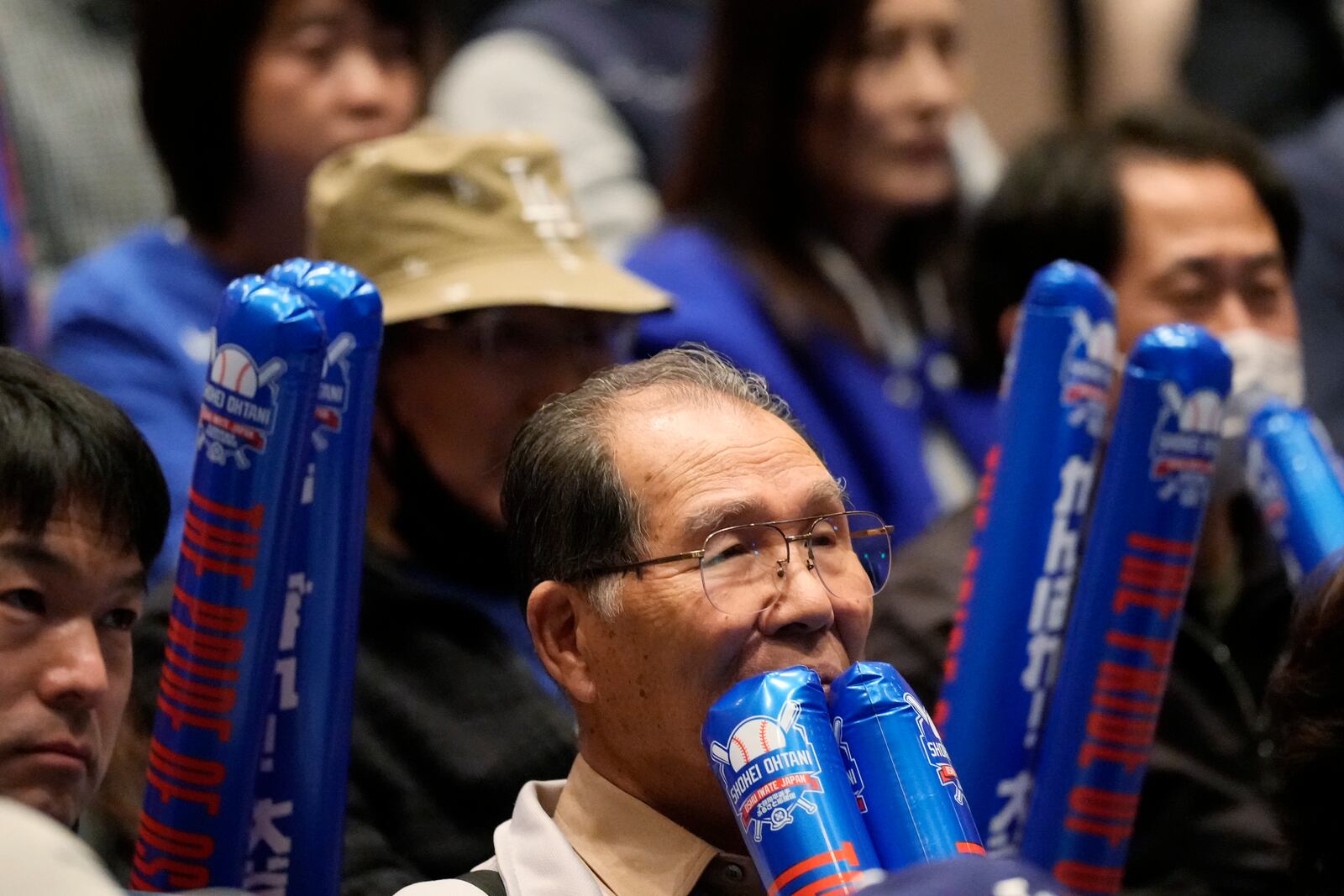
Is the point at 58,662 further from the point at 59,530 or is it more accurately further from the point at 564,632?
the point at 564,632

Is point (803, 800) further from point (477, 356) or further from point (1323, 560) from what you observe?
point (477, 356)

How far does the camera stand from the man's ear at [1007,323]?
2.66m

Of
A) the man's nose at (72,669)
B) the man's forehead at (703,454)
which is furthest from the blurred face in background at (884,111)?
the man's nose at (72,669)

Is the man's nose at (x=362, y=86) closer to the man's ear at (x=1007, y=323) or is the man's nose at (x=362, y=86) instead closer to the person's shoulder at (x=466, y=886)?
the man's ear at (x=1007, y=323)

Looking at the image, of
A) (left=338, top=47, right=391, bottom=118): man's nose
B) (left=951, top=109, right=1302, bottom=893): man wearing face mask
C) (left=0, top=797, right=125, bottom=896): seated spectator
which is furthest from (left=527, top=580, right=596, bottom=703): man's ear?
(left=338, top=47, right=391, bottom=118): man's nose

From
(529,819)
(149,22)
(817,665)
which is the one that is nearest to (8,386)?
(529,819)

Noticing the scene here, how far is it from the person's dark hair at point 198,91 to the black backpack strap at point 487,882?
1359mm

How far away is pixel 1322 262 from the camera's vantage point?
3400 mm

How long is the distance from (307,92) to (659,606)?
131 cm

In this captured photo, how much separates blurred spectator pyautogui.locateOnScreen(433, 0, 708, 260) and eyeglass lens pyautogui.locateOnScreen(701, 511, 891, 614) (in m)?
1.61

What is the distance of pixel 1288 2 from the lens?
3957 mm

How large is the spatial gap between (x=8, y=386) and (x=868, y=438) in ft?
4.87

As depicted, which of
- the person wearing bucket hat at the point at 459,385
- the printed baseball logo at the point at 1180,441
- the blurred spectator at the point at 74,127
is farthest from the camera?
the blurred spectator at the point at 74,127

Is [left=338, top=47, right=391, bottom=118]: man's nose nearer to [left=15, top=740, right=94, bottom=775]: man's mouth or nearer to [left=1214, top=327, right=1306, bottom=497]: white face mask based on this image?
[left=1214, top=327, right=1306, bottom=497]: white face mask
